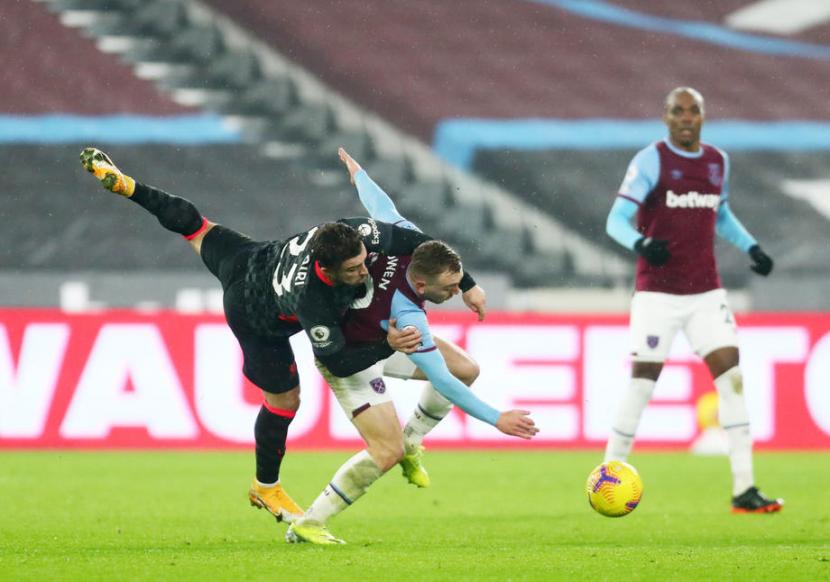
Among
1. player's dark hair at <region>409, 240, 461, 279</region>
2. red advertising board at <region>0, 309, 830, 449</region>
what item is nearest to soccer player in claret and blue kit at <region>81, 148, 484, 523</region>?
player's dark hair at <region>409, 240, 461, 279</region>

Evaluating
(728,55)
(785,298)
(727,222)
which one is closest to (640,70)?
(728,55)

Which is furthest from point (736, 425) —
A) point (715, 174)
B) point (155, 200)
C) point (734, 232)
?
point (155, 200)

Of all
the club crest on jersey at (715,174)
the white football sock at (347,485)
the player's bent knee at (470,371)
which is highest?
the club crest on jersey at (715,174)

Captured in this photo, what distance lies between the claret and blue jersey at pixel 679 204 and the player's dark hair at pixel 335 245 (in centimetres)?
229

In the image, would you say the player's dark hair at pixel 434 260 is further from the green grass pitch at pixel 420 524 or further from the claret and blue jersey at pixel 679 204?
the claret and blue jersey at pixel 679 204

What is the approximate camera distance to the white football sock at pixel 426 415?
6.93 meters

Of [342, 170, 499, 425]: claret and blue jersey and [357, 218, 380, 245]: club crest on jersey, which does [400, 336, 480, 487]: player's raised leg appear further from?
[357, 218, 380, 245]: club crest on jersey

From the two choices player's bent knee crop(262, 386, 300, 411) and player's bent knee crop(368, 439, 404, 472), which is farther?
player's bent knee crop(262, 386, 300, 411)

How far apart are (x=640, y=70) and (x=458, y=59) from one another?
2.36 metres

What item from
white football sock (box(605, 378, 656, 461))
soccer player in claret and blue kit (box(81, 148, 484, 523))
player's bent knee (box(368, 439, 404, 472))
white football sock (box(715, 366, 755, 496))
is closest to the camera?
soccer player in claret and blue kit (box(81, 148, 484, 523))

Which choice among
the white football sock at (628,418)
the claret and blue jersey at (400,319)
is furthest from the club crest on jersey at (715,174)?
the claret and blue jersey at (400,319)

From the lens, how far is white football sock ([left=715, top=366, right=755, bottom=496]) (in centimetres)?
→ 761

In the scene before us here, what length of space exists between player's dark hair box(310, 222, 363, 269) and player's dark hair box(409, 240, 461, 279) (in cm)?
28

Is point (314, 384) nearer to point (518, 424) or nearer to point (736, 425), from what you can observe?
point (736, 425)
